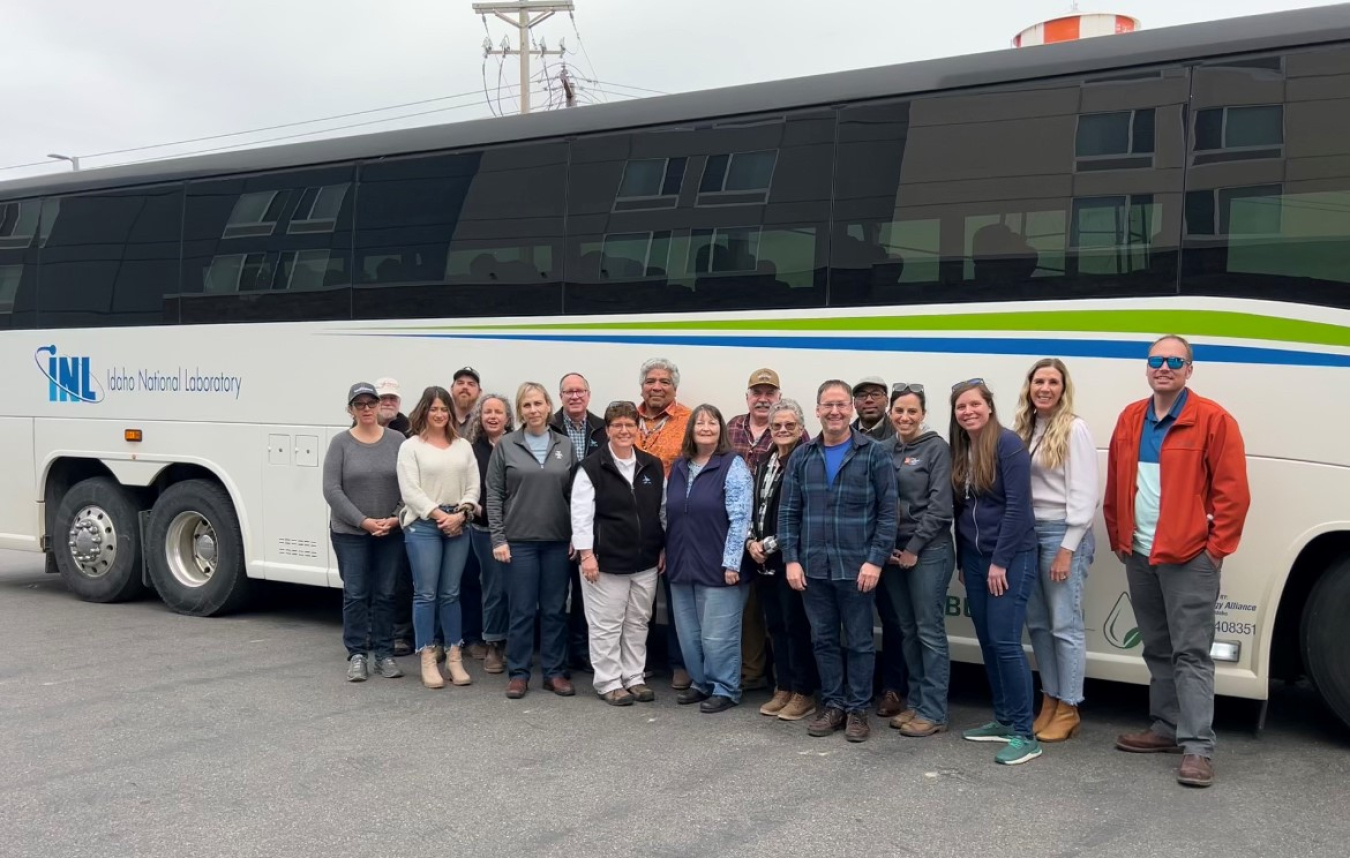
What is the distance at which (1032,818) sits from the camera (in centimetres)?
459

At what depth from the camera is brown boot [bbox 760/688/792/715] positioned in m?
6.16

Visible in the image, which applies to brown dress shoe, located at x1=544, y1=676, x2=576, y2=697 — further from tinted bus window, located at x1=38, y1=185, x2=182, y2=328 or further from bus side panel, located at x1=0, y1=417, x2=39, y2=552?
bus side panel, located at x1=0, y1=417, x2=39, y2=552

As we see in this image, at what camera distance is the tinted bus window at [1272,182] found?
16.9 feet

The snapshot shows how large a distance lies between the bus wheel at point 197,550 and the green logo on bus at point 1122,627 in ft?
19.9

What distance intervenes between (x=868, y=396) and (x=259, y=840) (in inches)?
138

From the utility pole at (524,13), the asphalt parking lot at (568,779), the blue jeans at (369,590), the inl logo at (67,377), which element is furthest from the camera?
the utility pole at (524,13)

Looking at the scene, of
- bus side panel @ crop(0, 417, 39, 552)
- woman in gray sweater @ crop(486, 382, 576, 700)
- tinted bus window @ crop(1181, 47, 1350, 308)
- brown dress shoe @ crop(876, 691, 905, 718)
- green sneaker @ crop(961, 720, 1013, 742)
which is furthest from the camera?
bus side panel @ crop(0, 417, 39, 552)

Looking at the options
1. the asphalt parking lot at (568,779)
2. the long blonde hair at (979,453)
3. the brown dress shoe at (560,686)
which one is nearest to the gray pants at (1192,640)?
the asphalt parking lot at (568,779)

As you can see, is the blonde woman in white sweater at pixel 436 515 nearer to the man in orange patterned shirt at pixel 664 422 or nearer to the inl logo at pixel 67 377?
the man in orange patterned shirt at pixel 664 422

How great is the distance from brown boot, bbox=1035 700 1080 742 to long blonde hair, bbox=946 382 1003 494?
1.16 meters

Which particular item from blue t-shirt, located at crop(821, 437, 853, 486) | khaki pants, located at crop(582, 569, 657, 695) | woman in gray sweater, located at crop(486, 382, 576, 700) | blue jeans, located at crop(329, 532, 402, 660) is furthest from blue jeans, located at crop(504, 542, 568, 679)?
blue t-shirt, located at crop(821, 437, 853, 486)

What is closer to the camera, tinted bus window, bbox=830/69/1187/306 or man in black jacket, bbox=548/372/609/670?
tinted bus window, bbox=830/69/1187/306

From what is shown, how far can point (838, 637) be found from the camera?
586cm

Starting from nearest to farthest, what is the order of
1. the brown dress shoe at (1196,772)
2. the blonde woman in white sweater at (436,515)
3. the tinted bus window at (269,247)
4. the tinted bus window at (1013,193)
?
the brown dress shoe at (1196,772)
the tinted bus window at (1013,193)
the blonde woman in white sweater at (436,515)
the tinted bus window at (269,247)
